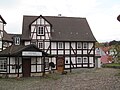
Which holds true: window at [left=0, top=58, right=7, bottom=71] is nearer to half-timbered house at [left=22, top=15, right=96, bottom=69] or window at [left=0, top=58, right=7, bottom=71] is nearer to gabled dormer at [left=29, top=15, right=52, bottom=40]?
half-timbered house at [left=22, top=15, right=96, bottom=69]

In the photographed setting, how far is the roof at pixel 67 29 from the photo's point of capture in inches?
1710

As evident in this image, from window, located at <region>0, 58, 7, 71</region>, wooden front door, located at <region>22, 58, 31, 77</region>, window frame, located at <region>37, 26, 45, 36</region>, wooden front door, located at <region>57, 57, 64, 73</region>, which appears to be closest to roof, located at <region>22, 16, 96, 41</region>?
window frame, located at <region>37, 26, 45, 36</region>

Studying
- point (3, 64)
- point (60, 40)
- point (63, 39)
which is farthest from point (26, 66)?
point (63, 39)

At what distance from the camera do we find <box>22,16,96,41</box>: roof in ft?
143

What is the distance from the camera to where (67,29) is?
45656 millimetres

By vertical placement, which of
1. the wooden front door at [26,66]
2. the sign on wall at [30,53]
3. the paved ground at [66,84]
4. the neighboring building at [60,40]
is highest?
the neighboring building at [60,40]

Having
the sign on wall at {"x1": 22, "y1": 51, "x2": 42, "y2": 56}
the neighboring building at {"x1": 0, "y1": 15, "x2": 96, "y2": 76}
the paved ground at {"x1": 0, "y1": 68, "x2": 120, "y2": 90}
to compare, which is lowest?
the paved ground at {"x1": 0, "y1": 68, "x2": 120, "y2": 90}

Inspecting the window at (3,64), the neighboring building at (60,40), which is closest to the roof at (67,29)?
the neighboring building at (60,40)

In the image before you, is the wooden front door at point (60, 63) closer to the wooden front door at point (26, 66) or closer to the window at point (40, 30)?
the window at point (40, 30)

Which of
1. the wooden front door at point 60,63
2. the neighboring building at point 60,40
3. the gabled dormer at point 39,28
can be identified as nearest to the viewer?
the gabled dormer at point 39,28

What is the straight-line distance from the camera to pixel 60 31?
44875mm

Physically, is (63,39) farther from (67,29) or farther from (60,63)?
(60,63)

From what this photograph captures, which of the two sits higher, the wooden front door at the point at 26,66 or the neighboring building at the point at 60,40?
the neighboring building at the point at 60,40

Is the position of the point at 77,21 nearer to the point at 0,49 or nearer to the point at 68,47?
the point at 68,47
